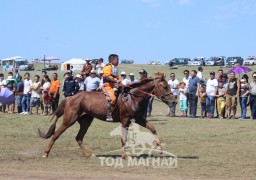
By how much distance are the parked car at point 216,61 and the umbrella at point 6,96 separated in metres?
45.3

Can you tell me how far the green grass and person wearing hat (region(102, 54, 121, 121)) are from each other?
1.50 metres

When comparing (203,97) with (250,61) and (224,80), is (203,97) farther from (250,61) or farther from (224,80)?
(250,61)

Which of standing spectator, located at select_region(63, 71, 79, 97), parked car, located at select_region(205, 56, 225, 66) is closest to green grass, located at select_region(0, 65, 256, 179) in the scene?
standing spectator, located at select_region(63, 71, 79, 97)

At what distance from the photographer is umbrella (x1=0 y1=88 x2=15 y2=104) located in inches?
1128

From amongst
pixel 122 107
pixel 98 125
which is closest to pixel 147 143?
pixel 122 107

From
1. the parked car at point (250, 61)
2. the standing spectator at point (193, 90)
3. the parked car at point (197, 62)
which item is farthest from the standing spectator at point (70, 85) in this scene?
the parked car at point (197, 62)

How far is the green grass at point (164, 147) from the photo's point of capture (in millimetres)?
11336

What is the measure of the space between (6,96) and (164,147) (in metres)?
14.8

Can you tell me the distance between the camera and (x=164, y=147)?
622 inches

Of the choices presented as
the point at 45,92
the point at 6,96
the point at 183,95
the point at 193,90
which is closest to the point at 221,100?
the point at 193,90

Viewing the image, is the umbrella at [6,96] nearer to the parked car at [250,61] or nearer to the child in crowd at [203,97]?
the child in crowd at [203,97]

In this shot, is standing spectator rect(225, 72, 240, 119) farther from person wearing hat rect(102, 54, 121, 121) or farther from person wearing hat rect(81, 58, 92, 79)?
person wearing hat rect(102, 54, 121, 121)

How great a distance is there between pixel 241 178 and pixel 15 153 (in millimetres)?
6380

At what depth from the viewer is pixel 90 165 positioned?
12594 millimetres
